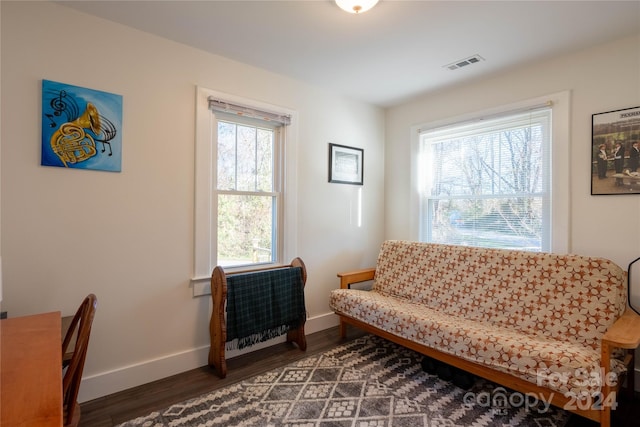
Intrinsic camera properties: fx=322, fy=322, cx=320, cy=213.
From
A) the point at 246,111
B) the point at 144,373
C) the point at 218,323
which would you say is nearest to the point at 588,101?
the point at 246,111

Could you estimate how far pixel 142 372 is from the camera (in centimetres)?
226

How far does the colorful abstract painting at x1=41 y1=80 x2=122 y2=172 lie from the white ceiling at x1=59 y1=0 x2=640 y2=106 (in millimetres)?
541

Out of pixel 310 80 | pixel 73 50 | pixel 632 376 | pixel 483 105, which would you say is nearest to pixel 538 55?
pixel 483 105

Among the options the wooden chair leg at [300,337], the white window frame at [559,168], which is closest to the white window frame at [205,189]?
the wooden chair leg at [300,337]

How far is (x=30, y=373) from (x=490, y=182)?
3.32m

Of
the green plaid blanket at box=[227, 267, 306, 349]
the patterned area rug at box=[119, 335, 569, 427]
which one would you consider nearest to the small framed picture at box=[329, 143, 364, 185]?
the green plaid blanket at box=[227, 267, 306, 349]

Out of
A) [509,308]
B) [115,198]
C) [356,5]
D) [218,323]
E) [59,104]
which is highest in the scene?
[356,5]

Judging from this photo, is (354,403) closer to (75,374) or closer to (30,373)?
(75,374)

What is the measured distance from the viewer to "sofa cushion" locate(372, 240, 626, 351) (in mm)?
2021

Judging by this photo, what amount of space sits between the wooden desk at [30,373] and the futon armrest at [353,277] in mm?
2163

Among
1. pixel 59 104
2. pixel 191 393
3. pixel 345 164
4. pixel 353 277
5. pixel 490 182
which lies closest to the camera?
pixel 59 104

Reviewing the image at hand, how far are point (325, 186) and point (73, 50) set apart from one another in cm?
221

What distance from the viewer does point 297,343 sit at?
2906 millimetres

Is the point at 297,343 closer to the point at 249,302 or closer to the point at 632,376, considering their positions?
the point at 249,302
